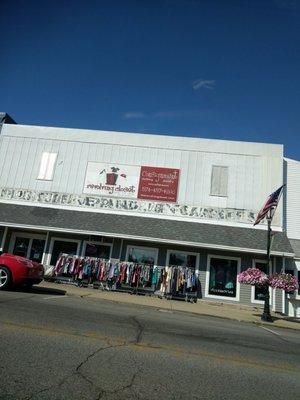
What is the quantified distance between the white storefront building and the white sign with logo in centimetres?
6

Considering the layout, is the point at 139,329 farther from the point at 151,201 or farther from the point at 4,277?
the point at 151,201

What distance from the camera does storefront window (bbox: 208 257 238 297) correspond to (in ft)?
70.6

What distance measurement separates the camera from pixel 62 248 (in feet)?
77.0

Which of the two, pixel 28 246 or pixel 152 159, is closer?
pixel 28 246

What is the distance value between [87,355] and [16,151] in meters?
21.4

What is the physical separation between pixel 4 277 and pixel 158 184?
11.8m

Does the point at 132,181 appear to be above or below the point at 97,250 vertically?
above

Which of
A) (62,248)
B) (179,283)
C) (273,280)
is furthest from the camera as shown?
(62,248)

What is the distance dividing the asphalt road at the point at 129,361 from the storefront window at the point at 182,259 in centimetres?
1175

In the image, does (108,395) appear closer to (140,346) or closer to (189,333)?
(140,346)

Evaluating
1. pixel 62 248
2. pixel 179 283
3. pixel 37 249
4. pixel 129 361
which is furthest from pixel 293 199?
pixel 129 361

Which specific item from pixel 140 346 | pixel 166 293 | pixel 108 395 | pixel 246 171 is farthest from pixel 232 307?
pixel 108 395

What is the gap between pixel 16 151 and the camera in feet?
85.2

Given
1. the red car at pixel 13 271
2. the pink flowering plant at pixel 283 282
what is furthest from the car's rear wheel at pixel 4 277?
the pink flowering plant at pixel 283 282
